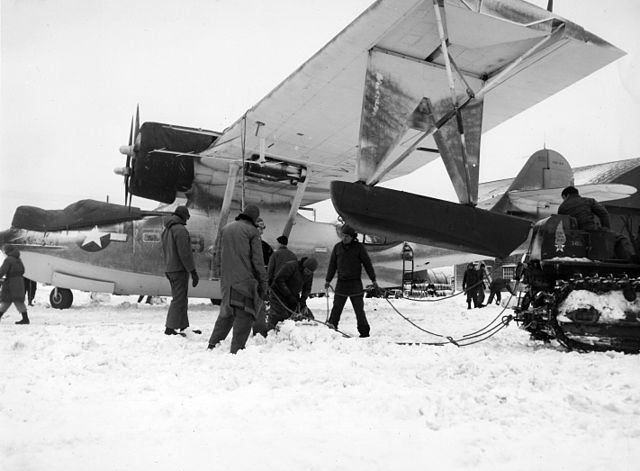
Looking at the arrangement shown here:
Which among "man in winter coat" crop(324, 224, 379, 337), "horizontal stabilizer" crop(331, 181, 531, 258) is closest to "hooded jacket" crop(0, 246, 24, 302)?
"man in winter coat" crop(324, 224, 379, 337)

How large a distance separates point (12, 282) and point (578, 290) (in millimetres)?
7537

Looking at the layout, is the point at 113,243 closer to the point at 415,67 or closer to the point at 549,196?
the point at 415,67

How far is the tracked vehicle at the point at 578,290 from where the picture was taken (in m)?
5.03

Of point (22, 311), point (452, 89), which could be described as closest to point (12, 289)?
point (22, 311)

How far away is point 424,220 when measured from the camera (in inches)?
181

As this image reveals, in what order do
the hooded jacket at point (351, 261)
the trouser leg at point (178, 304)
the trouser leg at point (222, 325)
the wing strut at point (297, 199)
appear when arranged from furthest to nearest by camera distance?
1. the wing strut at point (297, 199)
2. the hooded jacket at point (351, 261)
3. the trouser leg at point (178, 304)
4. the trouser leg at point (222, 325)

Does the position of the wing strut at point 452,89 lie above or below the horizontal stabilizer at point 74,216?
above

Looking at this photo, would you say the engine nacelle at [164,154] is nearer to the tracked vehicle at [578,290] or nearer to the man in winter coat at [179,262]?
the man in winter coat at [179,262]

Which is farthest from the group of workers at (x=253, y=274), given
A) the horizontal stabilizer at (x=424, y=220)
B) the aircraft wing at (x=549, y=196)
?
the aircraft wing at (x=549, y=196)

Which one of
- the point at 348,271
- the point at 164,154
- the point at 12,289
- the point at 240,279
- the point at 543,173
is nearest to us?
the point at 240,279

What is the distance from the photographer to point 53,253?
9625mm

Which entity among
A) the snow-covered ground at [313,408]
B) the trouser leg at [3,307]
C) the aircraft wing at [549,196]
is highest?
the aircraft wing at [549,196]

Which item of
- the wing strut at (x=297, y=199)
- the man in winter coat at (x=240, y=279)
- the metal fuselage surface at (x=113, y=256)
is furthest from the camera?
the wing strut at (x=297, y=199)

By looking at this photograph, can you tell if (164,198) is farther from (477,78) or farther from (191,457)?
(191,457)
